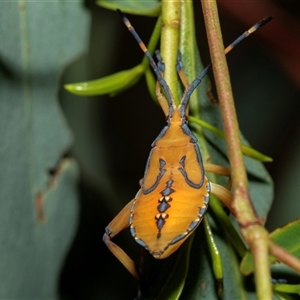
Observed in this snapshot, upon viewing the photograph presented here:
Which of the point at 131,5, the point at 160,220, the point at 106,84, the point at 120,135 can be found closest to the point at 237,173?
the point at 160,220

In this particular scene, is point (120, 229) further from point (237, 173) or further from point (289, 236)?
point (237, 173)

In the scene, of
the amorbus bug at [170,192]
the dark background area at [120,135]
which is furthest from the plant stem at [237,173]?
the dark background area at [120,135]

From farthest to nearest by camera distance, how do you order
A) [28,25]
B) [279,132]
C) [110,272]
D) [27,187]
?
[279,132] → [110,272] → [27,187] → [28,25]

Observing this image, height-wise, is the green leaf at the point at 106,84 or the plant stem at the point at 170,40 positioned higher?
the plant stem at the point at 170,40

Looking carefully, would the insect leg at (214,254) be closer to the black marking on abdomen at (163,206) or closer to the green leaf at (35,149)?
the black marking on abdomen at (163,206)

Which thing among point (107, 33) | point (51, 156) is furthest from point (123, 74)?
point (107, 33)

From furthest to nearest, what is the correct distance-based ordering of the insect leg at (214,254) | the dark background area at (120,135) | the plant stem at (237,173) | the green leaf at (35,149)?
the dark background area at (120,135) → the green leaf at (35,149) → the insect leg at (214,254) → the plant stem at (237,173)

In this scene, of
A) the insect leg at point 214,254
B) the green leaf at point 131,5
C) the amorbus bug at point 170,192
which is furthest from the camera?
the green leaf at point 131,5

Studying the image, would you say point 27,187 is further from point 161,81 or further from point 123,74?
point 161,81
